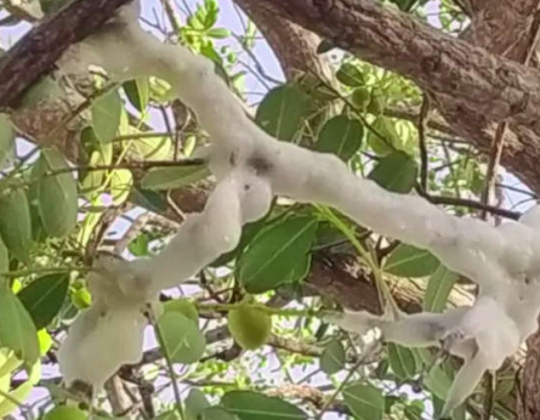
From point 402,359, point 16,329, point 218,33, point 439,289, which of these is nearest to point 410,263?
point 439,289

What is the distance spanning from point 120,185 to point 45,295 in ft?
0.46

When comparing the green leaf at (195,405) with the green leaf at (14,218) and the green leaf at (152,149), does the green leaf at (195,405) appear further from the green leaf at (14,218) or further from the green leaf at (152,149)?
the green leaf at (152,149)

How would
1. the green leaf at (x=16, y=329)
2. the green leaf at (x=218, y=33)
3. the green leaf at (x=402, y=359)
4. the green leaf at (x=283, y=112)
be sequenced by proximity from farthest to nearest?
the green leaf at (x=218, y=33) < the green leaf at (x=402, y=359) < the green leaf at (x=283, y=112) < the green leaf at (x=16, y=329)

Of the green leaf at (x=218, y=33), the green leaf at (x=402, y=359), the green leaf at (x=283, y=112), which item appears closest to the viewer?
the green leaf at (x=283, y=112)

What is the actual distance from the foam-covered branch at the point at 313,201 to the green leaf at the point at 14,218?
0.05m

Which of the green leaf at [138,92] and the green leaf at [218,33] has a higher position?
the green leaf at [218,33]

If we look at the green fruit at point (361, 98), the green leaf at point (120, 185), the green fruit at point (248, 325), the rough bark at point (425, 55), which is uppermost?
the green fruit at point (361, 98)

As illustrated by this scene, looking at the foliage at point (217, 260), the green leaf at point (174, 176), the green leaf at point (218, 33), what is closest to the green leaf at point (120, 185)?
the foliage at point (217, 260)

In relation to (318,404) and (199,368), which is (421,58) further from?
(199,368)

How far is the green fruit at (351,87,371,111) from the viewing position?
2.27 feet

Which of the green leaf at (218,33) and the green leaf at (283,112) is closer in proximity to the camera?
the green leaf at (283,112)

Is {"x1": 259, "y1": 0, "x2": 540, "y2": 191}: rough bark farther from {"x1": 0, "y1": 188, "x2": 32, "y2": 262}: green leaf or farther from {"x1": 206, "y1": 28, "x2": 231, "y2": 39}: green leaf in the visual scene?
{"x1": 206, "y1": 28, "x2": 231, "y2": 39}: green leaf

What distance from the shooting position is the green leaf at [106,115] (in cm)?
52

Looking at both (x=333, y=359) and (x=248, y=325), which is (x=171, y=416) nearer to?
(x=248, y=325)
